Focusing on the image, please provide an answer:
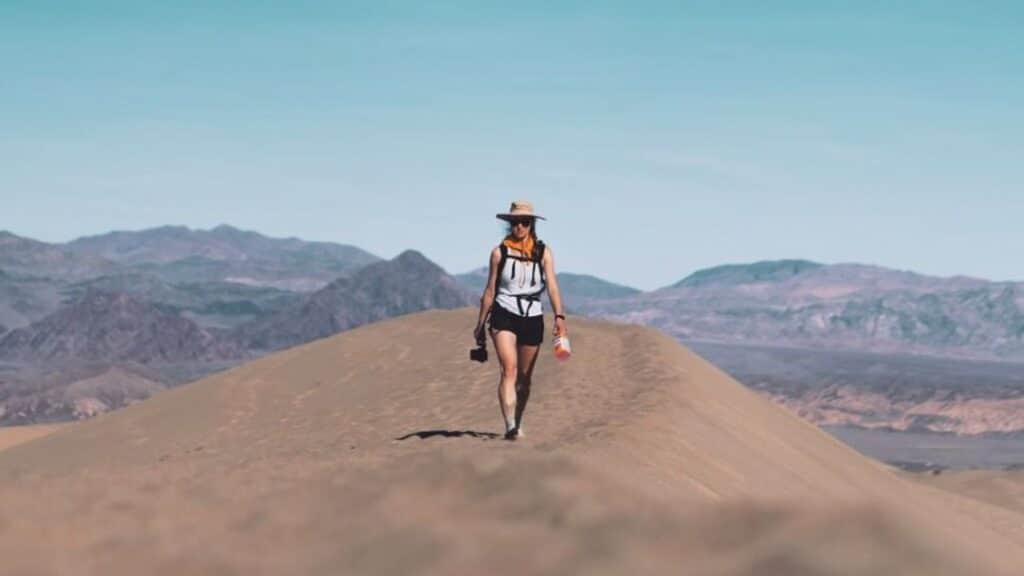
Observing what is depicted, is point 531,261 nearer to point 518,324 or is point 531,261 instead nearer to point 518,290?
point 518,290

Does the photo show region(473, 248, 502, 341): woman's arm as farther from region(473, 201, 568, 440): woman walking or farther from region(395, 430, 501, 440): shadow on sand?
region(395, 430, 501, 440): shadow on sand

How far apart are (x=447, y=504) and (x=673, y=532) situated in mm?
1674

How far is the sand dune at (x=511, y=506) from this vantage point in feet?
22.5

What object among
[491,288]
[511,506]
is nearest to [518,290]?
[491,288]

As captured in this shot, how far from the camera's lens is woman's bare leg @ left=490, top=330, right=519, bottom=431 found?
11469 millimetres

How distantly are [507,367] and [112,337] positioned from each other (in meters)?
170

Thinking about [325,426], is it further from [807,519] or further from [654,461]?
[807,519]

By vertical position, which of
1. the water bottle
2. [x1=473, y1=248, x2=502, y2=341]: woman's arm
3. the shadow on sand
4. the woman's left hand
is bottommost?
the shadow on sand

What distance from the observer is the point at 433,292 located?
192875 mm

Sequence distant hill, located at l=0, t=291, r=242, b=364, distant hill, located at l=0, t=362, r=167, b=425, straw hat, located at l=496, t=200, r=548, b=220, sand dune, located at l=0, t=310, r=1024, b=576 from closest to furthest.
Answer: sand dune, located at l=0, t=310, r=1024, b=576 → straw hat, located at l=496, t=200, r=548, b=220 → distant hill, located at l=0, t=362, r=167, b=425 → distant hill, located at l=0, t=291, r=242, b=364

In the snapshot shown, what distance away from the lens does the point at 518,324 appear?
11445 millimetres

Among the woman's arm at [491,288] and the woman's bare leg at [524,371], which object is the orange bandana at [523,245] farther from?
the woman's bare leg at [524,371]

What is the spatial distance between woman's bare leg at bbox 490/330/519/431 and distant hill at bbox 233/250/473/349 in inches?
6811

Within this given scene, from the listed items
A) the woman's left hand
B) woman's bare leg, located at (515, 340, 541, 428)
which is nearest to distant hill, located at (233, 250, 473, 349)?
woman's bare leg, located at (515, 340, 541, 428)
